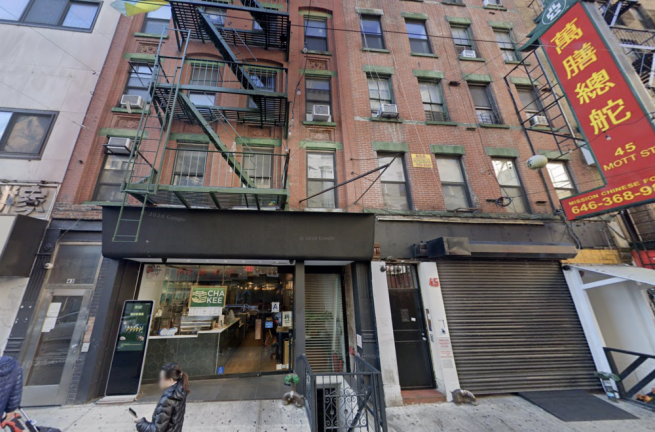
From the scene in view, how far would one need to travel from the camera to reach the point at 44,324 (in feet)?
21.1

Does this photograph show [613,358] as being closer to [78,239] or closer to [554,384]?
[554,384]

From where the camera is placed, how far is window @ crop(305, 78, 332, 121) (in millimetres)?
9531

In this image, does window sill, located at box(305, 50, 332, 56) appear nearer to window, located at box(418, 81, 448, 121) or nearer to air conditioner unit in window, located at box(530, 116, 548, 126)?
window, located at box(418, 81, 448, 121)

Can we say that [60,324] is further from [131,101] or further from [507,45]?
[507,45]

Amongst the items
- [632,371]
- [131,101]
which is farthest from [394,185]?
[131,101]

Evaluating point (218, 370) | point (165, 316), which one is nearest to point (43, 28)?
point (165, 316)

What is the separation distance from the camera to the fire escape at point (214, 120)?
650cm

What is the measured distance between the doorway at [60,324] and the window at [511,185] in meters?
13.4

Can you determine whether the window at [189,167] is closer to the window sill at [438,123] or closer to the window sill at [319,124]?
the window sill at [319,124]

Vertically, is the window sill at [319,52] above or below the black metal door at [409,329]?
above

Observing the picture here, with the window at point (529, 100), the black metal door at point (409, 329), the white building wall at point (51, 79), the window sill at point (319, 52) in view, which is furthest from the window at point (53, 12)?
the window at point (529, 100)

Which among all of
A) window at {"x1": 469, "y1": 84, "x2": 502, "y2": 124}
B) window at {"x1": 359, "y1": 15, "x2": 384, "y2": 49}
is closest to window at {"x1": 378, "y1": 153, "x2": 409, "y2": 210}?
window at {"x1": 469, "y1": 84, "x2": 502, "y2": 124}

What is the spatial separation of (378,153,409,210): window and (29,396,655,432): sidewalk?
571cm

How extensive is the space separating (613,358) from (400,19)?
589 inches
